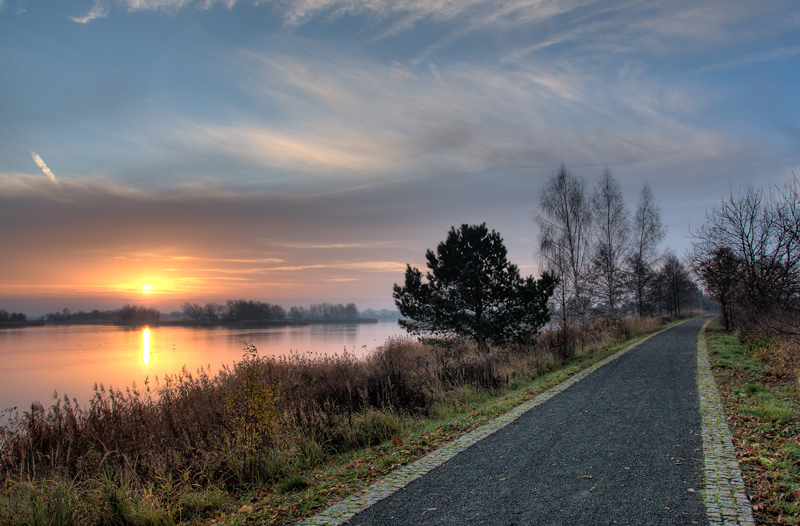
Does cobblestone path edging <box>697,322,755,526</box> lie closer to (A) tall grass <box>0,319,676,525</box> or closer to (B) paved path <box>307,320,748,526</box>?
(B) paved path <box>307,320,748,526</box>

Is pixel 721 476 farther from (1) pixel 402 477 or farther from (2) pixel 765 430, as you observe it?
(1) pixel 402 477

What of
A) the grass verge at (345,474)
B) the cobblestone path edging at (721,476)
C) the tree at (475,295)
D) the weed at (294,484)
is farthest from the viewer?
the tree at (475,295)

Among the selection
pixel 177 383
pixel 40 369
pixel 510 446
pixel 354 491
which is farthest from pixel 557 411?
pixel 40 369

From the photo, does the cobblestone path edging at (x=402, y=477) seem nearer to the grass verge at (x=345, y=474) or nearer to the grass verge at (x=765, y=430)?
the grass verge at (x=345, y=474)

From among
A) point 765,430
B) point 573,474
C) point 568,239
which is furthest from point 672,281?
point 573,474

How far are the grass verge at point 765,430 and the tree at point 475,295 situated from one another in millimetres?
6297

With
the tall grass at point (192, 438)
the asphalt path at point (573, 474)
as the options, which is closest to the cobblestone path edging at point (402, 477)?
the asphalt path at point (573, 474)

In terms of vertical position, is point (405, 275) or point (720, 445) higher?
point (405, 275)

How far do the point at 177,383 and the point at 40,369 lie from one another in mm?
15310

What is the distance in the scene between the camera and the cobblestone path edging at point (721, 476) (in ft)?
12.3

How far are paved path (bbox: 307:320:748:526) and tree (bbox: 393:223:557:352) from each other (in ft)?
30.5

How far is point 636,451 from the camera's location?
5.43 meters

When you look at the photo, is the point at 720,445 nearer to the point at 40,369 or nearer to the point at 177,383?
the point at 177,383

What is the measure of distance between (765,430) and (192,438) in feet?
30.2
